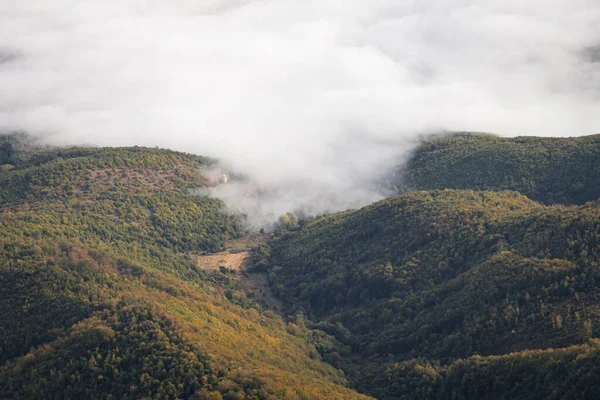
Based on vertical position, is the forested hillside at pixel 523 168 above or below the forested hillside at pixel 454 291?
above

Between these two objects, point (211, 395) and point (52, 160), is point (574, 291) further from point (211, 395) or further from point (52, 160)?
point (52, 160)

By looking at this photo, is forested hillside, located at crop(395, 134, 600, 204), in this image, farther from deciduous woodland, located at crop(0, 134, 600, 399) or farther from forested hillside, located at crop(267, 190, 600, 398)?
forested hillside, located at crop(267, 190, 600, 398)

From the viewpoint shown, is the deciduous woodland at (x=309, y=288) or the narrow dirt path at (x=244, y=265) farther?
the narrow dirt path at (x=244, y=265)

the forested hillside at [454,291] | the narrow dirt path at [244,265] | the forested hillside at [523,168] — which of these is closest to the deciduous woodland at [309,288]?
the forested hillside at [454,291]

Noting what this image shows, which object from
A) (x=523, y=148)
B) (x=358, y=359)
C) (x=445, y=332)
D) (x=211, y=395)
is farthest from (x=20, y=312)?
(x=523, y=148)

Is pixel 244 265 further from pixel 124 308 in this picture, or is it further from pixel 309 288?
pixel 124 308

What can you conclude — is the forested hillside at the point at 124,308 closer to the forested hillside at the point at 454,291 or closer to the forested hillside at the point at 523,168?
the forested hillside at the point at 454,291
